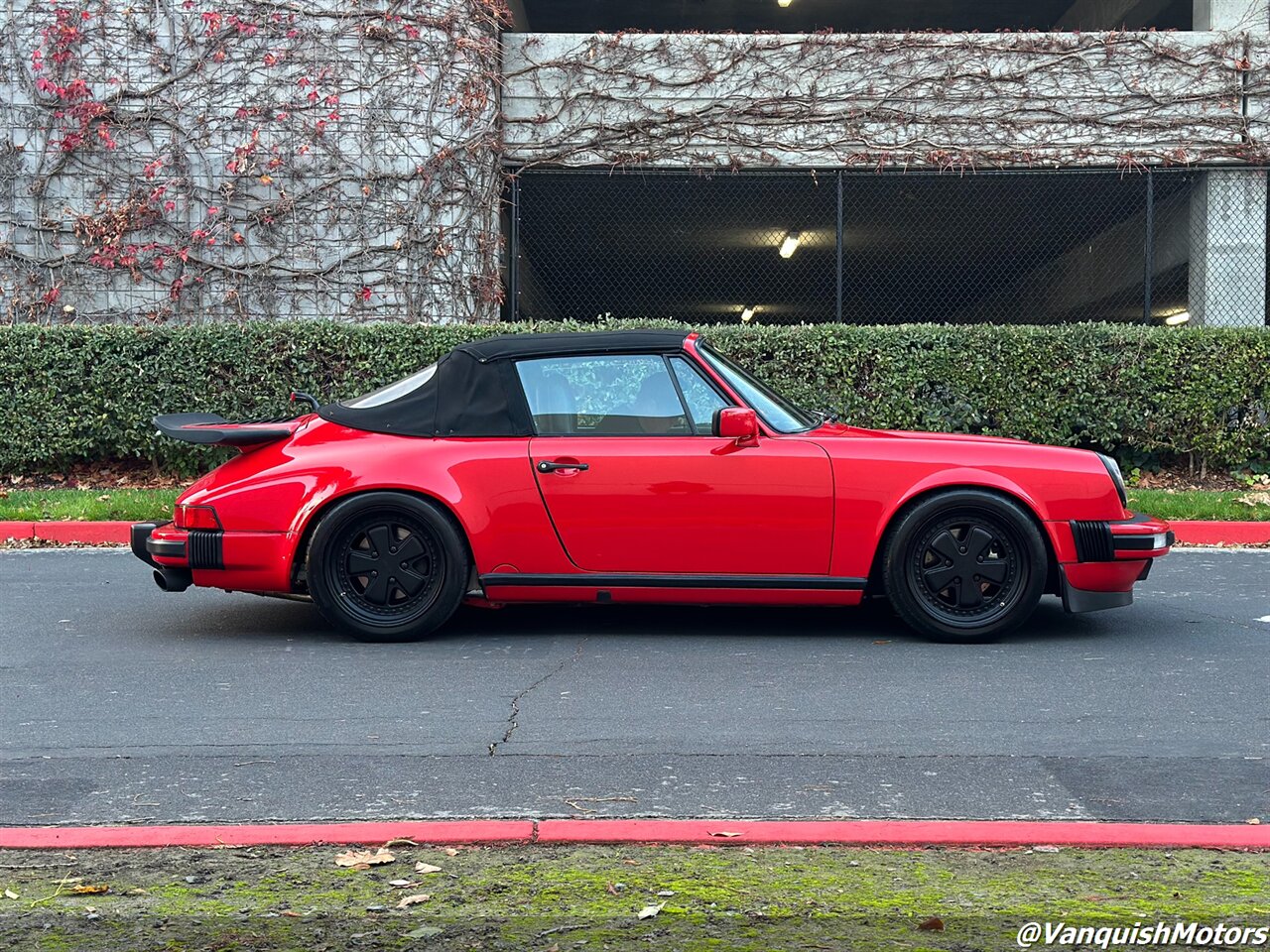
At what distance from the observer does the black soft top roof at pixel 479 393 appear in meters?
6.16

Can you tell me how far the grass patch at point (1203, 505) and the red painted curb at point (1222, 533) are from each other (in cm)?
24

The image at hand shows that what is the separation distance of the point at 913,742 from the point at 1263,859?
4.31ft

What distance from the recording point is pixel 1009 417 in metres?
12.0

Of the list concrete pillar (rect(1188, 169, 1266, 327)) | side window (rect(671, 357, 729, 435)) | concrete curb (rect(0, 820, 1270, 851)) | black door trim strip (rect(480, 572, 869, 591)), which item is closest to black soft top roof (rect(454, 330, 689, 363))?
side window (rect(671, 357, 729, 435))

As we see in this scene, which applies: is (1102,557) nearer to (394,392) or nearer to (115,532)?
(394,392)

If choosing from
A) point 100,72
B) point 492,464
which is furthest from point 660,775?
point 100,72

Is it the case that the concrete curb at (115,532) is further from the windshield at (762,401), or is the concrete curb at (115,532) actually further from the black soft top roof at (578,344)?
the windshield at (762,401)

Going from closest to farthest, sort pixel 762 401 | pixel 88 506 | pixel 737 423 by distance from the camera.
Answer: pixel 737 423
pixel 762 401
pixel 88 506

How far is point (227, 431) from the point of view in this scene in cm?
Result: 621

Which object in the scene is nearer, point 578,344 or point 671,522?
point 671,522

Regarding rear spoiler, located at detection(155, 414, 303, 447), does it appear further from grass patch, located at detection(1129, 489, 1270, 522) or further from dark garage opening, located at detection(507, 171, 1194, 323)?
dark garage opening, located at detection(507, 171, 1194, 323)

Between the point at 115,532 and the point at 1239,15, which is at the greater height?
the point at 1239,15

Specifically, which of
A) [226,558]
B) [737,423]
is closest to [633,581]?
[737,423]

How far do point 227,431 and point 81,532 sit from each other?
409cm
